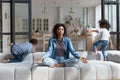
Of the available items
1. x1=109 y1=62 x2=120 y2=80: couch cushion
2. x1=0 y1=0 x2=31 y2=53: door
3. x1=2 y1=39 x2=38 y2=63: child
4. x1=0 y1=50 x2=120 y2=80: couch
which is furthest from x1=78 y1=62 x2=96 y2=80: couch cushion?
x1=0 y1=0 x2=31 y2=53: door

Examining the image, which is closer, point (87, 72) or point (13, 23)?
point (87, 72)

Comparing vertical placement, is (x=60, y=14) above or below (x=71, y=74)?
above

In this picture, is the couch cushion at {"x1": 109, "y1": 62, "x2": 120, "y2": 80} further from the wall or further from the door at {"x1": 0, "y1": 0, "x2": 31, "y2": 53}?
the wall

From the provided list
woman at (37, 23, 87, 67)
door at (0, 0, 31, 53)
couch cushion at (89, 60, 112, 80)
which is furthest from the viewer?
door at (0, 0, 31, 53)

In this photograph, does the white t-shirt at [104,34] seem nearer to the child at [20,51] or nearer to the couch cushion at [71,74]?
the child at [20,51]

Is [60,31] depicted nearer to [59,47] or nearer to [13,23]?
[59,47]

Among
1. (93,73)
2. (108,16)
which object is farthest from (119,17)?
(93,73)

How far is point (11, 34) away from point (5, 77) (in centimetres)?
239

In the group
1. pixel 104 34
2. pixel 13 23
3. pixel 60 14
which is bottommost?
pixel 104 34

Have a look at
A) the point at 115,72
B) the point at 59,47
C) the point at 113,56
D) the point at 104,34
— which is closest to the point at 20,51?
the point at 59,47

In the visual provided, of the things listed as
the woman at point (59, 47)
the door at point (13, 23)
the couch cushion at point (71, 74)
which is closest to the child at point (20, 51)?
the door at point (13, 23)

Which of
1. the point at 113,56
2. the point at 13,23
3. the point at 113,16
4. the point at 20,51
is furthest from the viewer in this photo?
the point at 113,16

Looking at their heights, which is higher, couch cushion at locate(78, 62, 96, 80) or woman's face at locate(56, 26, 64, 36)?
woman's face at locate(56, 26, 64, 36)

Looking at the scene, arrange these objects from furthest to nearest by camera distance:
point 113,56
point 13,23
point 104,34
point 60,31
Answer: point 13,23, point 104,34, point 113,56, point 60,31
